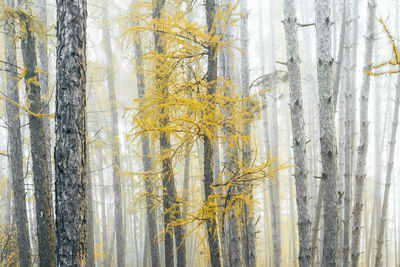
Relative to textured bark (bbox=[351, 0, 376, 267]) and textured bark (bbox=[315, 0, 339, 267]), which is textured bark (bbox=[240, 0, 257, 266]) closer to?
textured bark (bbox=[315, 0, 339, 267])

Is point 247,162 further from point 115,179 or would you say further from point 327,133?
point 115,179

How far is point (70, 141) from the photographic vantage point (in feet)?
12.6

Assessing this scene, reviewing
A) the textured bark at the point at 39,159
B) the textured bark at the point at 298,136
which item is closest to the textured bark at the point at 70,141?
the textured bark at the point at 39,159

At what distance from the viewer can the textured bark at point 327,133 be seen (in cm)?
555

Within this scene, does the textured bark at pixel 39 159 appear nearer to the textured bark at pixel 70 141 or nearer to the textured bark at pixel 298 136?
the textured bark at pixel 70 141

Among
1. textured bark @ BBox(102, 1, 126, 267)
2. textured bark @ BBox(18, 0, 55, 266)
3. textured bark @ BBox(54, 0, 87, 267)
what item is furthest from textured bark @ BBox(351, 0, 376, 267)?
textured bark @ BBox(102, 1, 126, 267)

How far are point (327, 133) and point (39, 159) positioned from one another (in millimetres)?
4935

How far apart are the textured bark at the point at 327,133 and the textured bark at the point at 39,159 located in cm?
477

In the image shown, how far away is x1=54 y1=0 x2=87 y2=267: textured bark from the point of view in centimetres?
381

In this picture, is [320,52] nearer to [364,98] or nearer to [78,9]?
[364,98]

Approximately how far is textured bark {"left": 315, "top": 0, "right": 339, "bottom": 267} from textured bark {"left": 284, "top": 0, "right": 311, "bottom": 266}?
33cm

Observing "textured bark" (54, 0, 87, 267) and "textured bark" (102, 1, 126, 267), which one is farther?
"textured bark" (102, 1, 126, 267)

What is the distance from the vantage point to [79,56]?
3949 mm

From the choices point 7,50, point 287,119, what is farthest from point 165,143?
point 287,119
